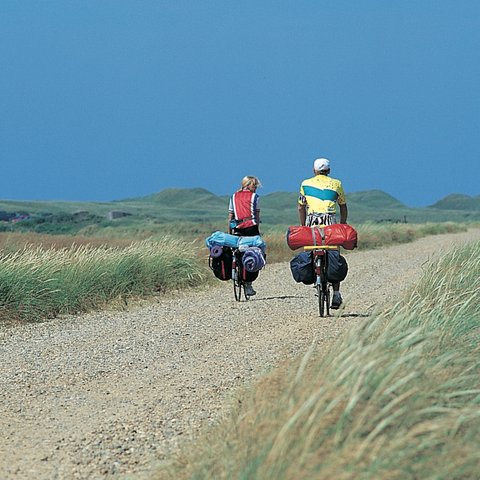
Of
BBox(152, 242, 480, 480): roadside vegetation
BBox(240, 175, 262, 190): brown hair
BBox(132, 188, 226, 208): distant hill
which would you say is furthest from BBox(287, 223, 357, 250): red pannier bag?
BBox(132, 188, 226, 208): distant hill

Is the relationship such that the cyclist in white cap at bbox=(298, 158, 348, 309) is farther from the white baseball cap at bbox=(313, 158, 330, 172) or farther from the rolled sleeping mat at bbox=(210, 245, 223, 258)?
the rolled sleeping mat at bbox=(210, 245, 223, 258)

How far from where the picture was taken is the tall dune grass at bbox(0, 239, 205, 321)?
1470 centimetres

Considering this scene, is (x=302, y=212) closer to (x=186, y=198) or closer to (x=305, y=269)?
(x=305, y=269)

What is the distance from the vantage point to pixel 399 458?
4.15 m

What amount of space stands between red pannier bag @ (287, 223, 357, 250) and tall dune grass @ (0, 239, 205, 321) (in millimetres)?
4046

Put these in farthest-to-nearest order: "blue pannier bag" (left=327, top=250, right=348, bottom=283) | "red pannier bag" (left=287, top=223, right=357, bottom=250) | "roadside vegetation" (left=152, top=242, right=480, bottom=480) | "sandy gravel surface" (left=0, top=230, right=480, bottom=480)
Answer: "blue pannier bag" (left=327, top=250, right=348, bottom=283) → "red pannier bag" (left=287, top=223, right=357, bottom=250) → "sandy gravel surface" (left=0, top=230, right=480, bottom=480) → "roadside vegetation" (left=152, top=242, right=480, bottom=480)

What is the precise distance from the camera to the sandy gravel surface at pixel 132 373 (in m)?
6.52

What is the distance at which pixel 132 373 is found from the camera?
945 cm

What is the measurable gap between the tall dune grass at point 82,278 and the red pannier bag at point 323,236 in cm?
405

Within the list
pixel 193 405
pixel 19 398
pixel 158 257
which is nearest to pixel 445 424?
pixel 193 405

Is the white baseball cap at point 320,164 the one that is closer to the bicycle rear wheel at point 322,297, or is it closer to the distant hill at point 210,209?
the bicycle rear wheel at point 322,297

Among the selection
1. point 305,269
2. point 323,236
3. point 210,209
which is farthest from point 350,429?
point 210,209

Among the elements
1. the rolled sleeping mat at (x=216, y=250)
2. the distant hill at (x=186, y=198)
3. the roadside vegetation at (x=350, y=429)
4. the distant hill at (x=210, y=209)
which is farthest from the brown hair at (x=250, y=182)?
the distant hill at (x=186, y=198)

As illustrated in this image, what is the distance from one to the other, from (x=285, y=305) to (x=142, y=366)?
19.3 ft
